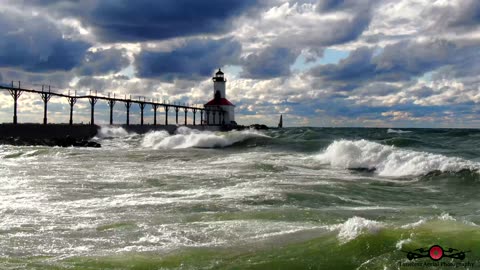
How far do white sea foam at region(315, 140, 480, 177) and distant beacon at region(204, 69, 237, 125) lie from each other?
56.5 metres

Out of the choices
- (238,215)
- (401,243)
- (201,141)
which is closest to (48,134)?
(201,141)

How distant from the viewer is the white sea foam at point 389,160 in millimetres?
16906

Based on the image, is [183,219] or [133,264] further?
[183,219]

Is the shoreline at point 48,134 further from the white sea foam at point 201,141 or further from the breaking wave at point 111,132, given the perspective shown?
the white sea foam at point 201,141

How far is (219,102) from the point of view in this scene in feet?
263

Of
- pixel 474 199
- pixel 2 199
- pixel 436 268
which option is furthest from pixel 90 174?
pixel 436 268

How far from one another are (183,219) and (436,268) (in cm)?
456

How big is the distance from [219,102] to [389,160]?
2449 inches

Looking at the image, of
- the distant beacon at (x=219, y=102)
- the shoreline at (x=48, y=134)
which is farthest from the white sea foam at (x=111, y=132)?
the distant beacon at (x=219, y=102)

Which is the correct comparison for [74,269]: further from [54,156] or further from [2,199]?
[54,156]

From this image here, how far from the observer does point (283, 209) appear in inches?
383

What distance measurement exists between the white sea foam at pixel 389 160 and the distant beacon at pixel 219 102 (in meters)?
56.5

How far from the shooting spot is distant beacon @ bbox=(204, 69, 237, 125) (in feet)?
260

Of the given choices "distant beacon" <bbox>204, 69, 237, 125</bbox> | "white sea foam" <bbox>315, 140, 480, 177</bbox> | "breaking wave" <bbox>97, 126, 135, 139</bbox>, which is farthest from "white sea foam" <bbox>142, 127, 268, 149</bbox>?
"distant beacon" <bbox>204, 69, 237, 125</bbox>
